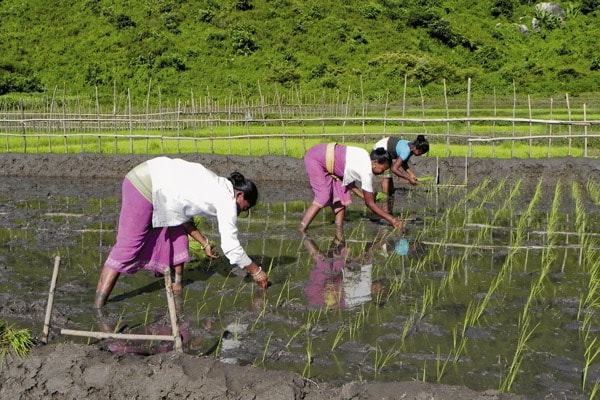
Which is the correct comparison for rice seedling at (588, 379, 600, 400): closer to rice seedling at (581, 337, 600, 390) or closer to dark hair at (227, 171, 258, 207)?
rice seedling at (581, 337, 600, 390)

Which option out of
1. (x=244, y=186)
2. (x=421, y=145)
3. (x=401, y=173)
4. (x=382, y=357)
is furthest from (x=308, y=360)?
(x=401, y=173)

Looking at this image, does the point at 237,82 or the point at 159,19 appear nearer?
the point at 237,82

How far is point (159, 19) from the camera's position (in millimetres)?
35094

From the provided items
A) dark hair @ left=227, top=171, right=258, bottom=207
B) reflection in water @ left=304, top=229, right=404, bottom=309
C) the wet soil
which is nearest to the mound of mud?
the wet soil

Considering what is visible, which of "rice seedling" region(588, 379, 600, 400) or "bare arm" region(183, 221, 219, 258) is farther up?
"bare arm" region(183, 221, 219, 258)

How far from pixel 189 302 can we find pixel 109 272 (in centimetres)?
67

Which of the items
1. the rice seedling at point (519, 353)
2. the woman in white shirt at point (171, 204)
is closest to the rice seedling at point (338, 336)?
the woman in white shirt at point (171, 204)

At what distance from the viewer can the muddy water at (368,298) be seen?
4676 mm

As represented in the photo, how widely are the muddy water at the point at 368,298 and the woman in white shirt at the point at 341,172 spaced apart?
0.37m

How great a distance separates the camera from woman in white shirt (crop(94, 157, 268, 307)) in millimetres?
5262

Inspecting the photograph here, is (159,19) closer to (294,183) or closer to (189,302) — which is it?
(294,183)

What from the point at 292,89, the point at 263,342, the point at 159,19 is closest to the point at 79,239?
the point at 263,342

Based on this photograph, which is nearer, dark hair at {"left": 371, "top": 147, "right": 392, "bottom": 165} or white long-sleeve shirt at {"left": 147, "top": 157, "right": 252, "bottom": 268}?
white long-sleeve shirt at {"left": 147, "top": 157, "right": 252, "bottom": 268}

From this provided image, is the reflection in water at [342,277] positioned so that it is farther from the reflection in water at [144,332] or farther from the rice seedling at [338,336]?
the reflection in water at [144,332]
